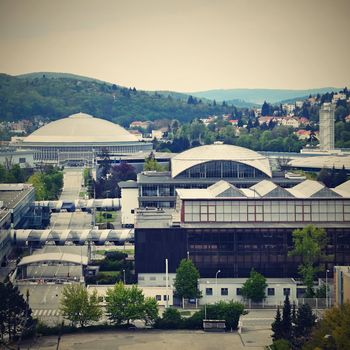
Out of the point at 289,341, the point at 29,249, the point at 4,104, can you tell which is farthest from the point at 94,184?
the point at 4,104

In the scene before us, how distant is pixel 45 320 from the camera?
2578cm

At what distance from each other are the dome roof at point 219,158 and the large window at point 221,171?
0.45 feet

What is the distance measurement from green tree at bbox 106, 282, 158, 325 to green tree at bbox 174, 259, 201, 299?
2398 millimetres

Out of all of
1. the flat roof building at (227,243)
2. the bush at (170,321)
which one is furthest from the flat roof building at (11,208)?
the bush at (170,321)

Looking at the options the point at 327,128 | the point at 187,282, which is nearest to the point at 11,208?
the point at 187,282

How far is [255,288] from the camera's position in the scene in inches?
1099

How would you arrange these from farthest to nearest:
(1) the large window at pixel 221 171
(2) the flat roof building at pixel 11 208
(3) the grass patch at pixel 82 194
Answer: (3) the grass patch at pixel 82 194
(1) the large window at pixel 221 171
(2) the flat roof building at pixel 11 208

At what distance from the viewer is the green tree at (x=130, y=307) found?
82.9ft

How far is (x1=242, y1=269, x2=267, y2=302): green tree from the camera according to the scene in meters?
27.9

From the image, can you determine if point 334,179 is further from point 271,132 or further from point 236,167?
point 271,132

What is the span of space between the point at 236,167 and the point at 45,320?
17236 millimetres

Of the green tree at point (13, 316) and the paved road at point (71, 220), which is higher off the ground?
the paved road at point (71, 220)

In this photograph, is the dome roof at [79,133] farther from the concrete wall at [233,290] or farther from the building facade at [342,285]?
the building facade at [342,285]

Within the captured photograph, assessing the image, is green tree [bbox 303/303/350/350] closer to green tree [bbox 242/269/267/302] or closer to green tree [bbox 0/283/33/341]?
green tree [bbox 242/269/267/302]
